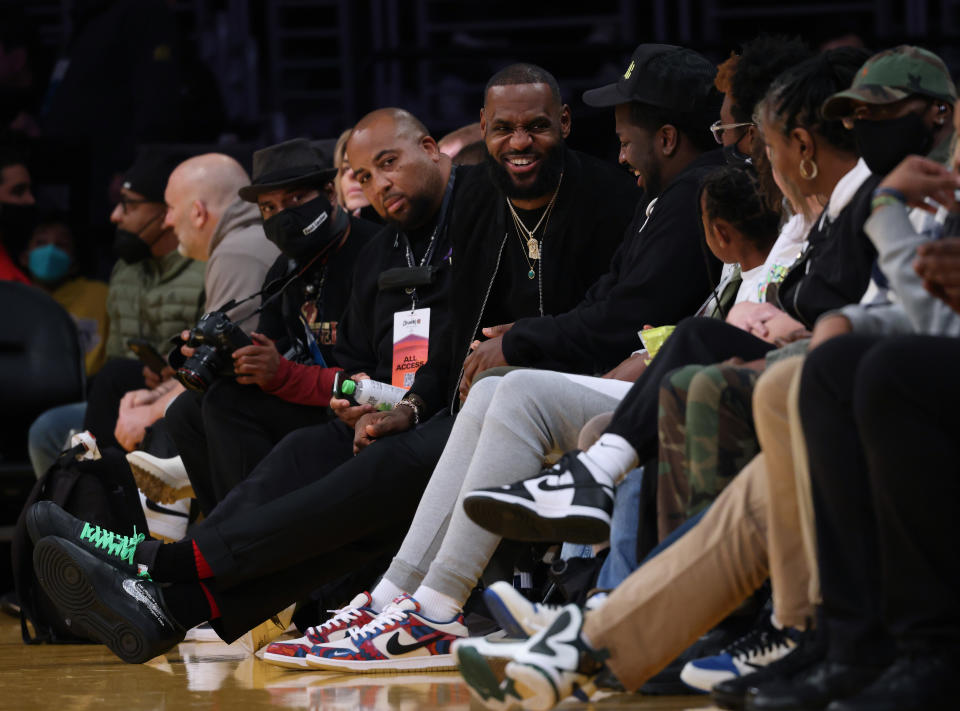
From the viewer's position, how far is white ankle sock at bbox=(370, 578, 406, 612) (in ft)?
10.6

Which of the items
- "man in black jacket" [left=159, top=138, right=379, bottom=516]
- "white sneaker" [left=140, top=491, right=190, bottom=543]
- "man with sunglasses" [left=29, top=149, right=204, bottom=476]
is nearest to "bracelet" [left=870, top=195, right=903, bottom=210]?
"man in black jacket" [left=159, top=138, right=379, bottom=516]

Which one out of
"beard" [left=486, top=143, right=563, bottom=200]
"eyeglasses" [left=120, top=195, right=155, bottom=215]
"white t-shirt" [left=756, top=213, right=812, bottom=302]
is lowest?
"eyeglasses" [left=120, top=195, right=155, bottom=215]

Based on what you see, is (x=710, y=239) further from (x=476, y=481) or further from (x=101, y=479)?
Result: (x=101, y=479)

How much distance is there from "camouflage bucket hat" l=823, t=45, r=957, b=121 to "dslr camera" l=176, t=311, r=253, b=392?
2007mm

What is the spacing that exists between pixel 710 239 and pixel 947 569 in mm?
1373

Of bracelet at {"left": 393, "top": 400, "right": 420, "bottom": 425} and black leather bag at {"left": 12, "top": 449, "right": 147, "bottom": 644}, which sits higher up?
bracelet at {"left": 393, "top": 400, "right": 420, "bottom": 425}

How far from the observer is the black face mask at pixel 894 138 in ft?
8.36

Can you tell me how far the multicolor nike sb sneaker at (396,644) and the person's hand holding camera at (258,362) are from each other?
3.42 feet

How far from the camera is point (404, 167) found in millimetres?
4066

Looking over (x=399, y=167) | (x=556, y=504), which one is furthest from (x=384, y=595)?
(x=399, y=167)

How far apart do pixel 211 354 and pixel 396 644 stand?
1263mm

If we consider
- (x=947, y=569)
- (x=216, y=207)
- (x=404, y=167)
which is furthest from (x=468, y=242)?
(x=947, y=569)

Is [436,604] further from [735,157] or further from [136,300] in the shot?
[136,300]

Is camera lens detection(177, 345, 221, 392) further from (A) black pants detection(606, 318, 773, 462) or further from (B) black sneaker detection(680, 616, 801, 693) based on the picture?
(B) black sneaker detection(680, 616, 801, 693)
